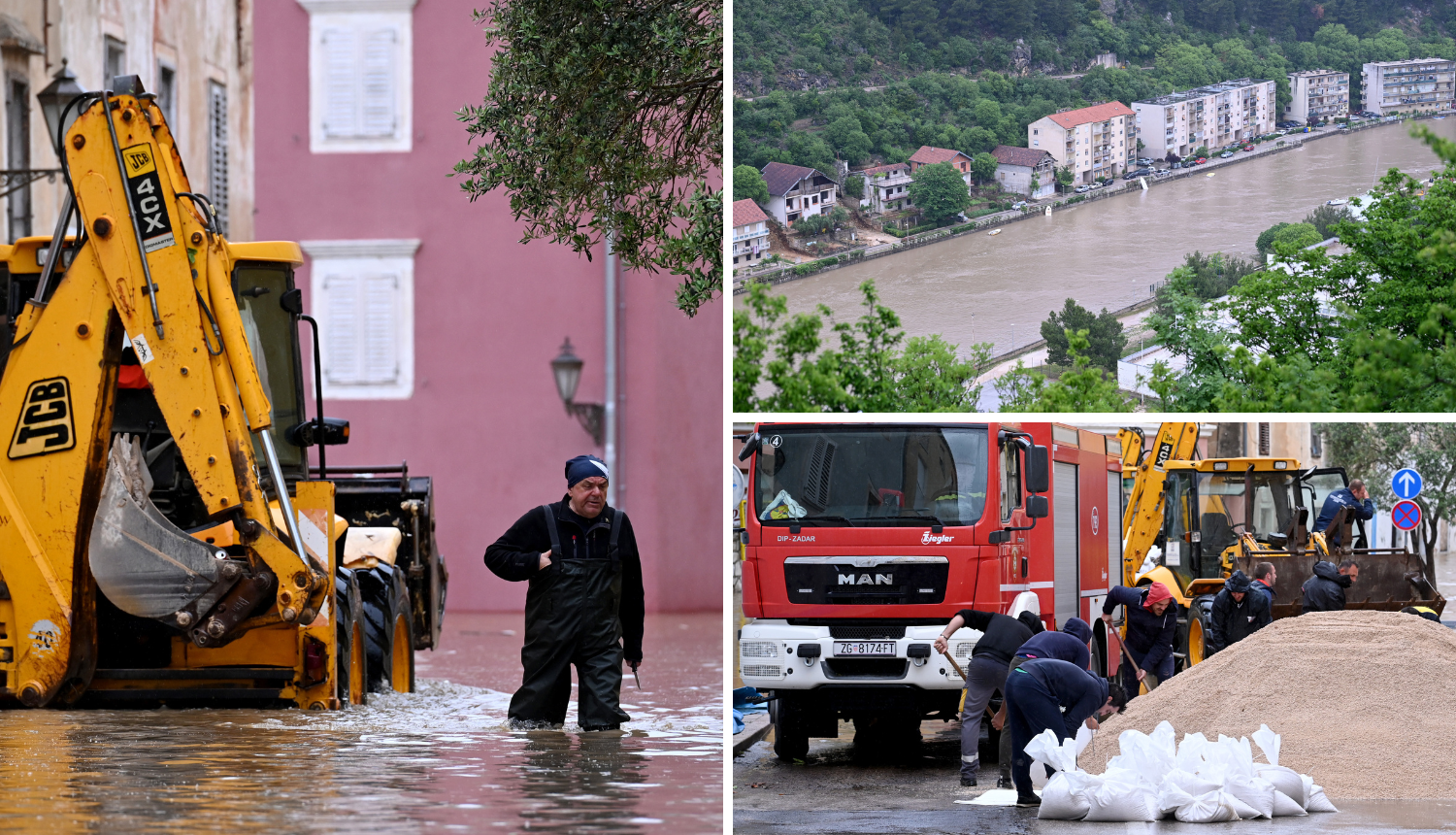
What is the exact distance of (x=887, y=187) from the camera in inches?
474

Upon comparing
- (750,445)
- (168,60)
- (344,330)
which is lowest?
(750,445)

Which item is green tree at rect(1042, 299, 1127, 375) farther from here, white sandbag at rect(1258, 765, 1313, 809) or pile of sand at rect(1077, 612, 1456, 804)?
white sandbag at rect(1258, 765, 1313, 809)

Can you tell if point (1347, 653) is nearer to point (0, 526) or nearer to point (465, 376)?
point (0, 526)

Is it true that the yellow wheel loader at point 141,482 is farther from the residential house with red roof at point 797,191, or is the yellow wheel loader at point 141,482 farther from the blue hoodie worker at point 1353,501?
the blue hoodie worker at point 1353,501

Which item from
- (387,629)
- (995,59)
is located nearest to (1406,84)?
(995,59)

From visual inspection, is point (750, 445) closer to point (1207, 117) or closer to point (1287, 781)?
point (1287, 781)

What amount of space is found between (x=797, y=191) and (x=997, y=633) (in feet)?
9.05

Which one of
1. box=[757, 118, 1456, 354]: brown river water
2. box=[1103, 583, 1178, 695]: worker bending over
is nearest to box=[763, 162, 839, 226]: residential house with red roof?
box=[757, 118, 1456, 354]: brown river water

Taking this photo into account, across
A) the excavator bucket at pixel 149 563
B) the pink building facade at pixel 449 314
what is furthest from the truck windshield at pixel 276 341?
the pink building facade at pixel 449 314

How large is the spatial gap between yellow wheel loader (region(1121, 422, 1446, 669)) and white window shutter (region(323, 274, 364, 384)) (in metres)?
13.4

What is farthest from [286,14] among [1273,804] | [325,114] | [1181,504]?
[1273,804]

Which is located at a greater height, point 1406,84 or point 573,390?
point 1406,84

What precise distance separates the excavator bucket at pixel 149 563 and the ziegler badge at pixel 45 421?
40 cm

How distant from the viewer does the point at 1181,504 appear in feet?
59.1
